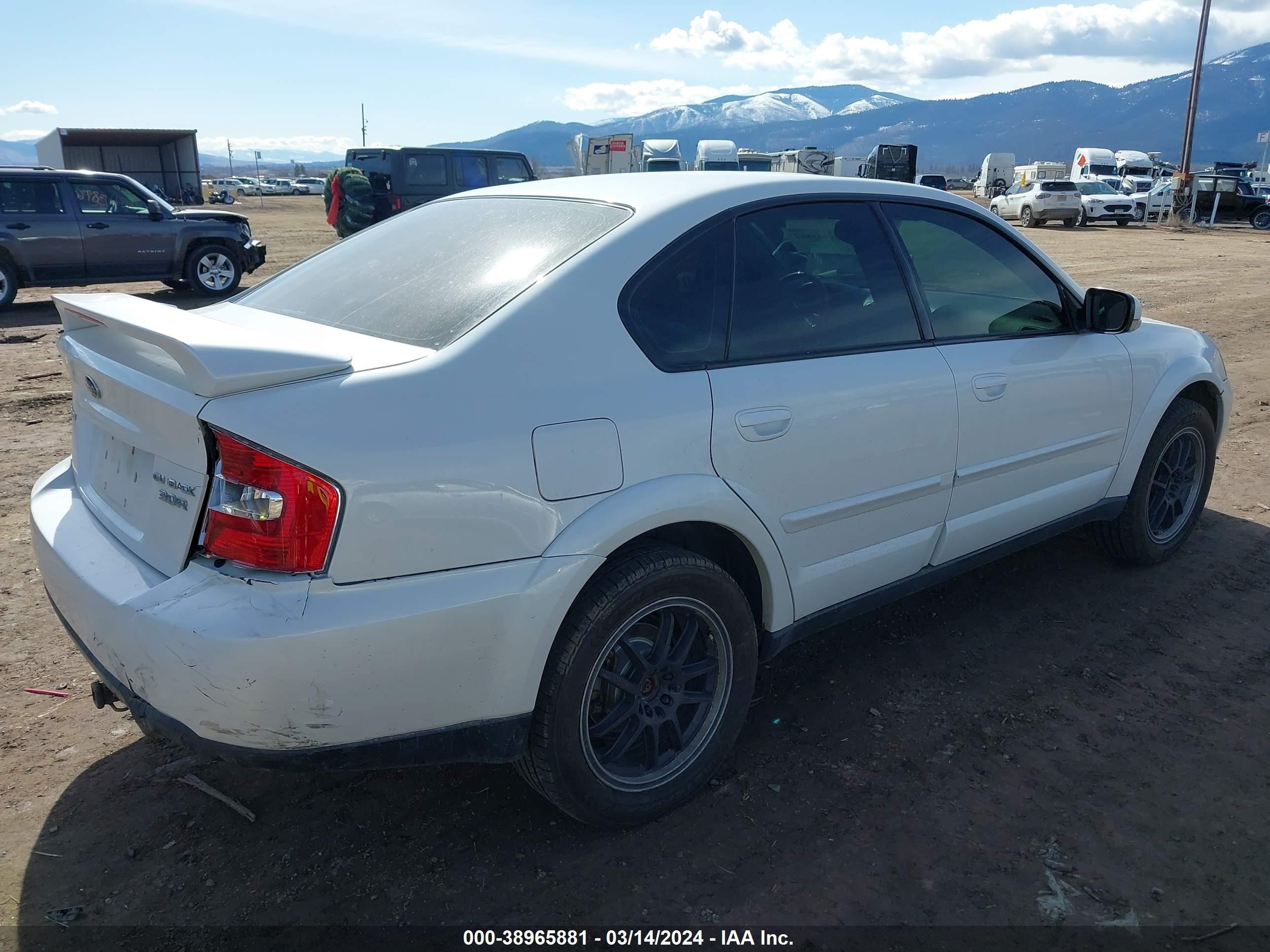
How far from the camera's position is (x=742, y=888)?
7.95 feet

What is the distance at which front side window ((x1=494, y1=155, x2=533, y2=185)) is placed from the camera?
693 inches

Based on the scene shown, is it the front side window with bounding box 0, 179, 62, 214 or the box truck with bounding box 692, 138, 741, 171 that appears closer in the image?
the front side window with bounding box 0, 179, 62, 214

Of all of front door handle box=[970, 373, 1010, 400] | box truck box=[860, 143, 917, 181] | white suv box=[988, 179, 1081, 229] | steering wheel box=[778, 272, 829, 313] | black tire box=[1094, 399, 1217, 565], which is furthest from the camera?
box truck box=[860, 143, 917, 181]

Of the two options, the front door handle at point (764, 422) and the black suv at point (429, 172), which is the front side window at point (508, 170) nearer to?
the black suv at point (429, 172)

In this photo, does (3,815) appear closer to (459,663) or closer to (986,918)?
(459,663)

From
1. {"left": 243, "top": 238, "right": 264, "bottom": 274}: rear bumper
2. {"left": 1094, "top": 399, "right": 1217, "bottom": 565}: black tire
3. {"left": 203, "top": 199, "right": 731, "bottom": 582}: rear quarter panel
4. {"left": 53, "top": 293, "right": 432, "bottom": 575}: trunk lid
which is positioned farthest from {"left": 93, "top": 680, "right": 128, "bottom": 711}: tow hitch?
{"left": 243, "top": 238, "right": 264, "bottom": 274}: rear bumper

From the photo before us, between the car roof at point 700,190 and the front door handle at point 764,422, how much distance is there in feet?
2.03

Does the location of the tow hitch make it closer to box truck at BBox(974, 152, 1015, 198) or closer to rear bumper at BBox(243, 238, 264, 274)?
rear bumper at BBox(243, 238, 264, 274)

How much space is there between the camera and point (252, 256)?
13.7 m

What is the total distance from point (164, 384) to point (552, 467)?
94cm

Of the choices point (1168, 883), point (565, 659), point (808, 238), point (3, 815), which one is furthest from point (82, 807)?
point (1168, 883)

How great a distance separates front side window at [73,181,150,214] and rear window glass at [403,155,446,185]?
18.0 feet

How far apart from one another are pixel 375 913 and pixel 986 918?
1.51 m

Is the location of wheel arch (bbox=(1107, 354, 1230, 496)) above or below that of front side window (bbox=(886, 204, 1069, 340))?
below
